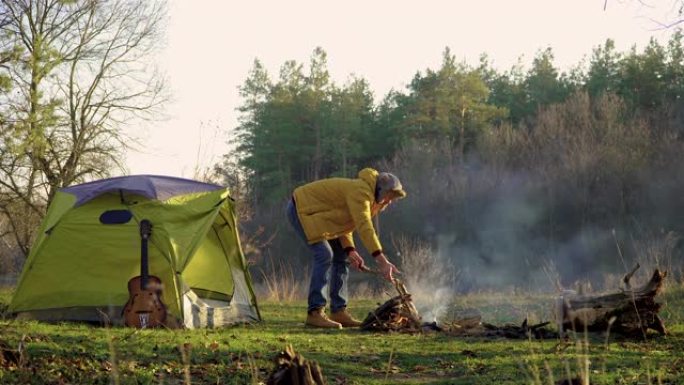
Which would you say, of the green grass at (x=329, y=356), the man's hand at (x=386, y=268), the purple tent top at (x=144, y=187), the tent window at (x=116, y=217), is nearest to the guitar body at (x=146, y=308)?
the green grass at (x=329, y=356)

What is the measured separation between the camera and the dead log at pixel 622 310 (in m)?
7.54

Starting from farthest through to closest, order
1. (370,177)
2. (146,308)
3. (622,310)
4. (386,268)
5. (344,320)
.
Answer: (344,320) → (370,177) → (146,308) → (386,268) → (622,310)

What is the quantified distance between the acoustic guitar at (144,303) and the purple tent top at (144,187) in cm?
67

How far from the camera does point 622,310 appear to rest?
7688mm

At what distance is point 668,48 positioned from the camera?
135 feet

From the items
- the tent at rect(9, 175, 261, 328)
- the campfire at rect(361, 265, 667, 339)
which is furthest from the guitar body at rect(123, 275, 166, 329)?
the campfire at rect(361, 265, 667, 339)

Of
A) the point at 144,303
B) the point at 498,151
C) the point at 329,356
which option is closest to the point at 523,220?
the point at 498,151

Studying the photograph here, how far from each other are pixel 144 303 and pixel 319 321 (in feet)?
6.13

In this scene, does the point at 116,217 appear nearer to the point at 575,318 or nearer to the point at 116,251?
the point at 116,251

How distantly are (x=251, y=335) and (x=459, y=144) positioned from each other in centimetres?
3688

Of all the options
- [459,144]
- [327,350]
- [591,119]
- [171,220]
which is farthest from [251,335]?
[459,144]

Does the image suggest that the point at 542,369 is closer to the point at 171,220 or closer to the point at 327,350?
the point at 327,350

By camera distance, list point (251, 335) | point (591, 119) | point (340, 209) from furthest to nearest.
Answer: point (591, 119), point (340, 209), point (251, 335)

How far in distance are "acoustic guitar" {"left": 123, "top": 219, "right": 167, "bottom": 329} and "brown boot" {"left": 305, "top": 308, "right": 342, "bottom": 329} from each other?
1585 millimetres
